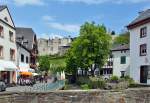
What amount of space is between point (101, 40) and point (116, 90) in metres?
51.7

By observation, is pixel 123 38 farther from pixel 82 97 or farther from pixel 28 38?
pixel 82 97

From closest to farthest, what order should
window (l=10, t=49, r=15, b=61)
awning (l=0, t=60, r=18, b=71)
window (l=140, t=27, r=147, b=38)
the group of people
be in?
window (l=140, t=27, r=147, b=38) < awning (l=0, t=60, r=18, b=71) < the group of people < window (l=10, t=49, r=15, b=61)

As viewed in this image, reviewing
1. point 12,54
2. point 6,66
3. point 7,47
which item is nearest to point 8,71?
point 7,47

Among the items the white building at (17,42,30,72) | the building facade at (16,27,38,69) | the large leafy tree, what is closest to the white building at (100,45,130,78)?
the large leafy tree

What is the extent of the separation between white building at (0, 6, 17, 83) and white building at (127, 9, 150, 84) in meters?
19.0

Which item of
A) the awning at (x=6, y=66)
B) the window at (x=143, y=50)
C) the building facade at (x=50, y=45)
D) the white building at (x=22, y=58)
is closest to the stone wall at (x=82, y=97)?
the window at (x=143, y=50)

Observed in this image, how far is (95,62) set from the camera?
67.5 meters

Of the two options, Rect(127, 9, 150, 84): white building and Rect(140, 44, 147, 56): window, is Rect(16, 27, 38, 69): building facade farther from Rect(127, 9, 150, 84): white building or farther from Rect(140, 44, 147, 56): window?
Rect(140, 44, 147, 56): window

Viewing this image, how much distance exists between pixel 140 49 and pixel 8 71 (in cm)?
2237

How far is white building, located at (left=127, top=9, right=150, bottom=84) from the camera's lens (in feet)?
171

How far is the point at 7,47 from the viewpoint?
Result: 61.8 metres

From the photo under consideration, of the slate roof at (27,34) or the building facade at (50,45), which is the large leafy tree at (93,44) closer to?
the slate roof at (27,34)

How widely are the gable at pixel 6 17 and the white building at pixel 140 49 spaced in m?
19.5

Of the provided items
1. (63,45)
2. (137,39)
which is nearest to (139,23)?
(137,39)
